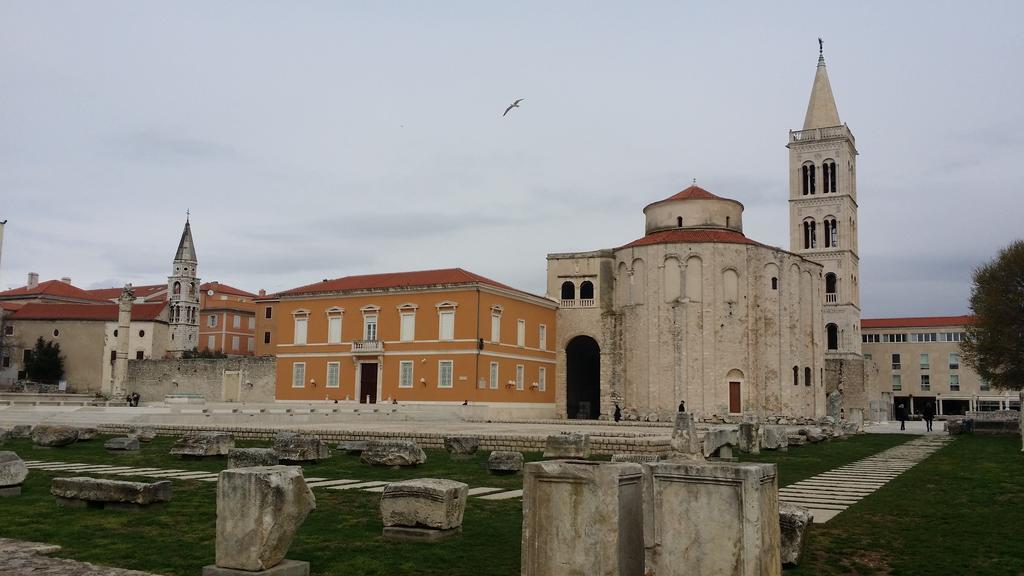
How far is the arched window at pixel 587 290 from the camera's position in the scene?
48625 mm

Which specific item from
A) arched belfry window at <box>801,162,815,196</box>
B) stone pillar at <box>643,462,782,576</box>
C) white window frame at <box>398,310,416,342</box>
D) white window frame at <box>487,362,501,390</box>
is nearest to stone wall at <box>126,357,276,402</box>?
white window frame at <box>398,310,416,342</box>

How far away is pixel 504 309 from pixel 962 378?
50170mm

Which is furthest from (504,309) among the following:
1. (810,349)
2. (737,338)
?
(810,349)

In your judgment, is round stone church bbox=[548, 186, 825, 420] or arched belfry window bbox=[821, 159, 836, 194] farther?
arched belfry window bbox=[821, 159, 836, 194]

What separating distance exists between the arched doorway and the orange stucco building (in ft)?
11.1

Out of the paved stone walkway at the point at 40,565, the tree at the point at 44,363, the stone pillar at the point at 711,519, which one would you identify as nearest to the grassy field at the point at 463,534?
the paved stone walkway at the point at 40,565

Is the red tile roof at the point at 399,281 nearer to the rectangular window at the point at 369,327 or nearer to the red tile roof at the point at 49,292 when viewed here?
the rectangular window at the point at 369,327

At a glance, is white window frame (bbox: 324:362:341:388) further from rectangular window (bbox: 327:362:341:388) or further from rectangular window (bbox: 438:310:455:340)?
rectangular window (bbox: 438:310:455:340)

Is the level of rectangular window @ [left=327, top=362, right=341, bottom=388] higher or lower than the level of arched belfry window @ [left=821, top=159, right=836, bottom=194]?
lower

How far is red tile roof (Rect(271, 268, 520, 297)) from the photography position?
4247 centimetres

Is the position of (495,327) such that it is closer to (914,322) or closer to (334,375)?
(334,375)

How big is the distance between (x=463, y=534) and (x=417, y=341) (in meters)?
34.1

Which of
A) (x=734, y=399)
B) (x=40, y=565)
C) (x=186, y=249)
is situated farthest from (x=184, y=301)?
(x=40, y=565)

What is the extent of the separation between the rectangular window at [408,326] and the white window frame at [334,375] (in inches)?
174
